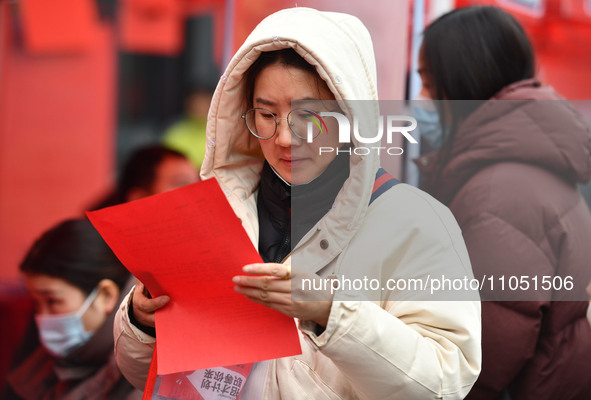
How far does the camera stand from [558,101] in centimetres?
179

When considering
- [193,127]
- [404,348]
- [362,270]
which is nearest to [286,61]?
[362,270]

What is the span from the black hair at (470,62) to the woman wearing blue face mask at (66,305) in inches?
54.1

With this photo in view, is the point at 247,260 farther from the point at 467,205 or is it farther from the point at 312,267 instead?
the point at 467,205

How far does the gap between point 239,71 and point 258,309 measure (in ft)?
1.81

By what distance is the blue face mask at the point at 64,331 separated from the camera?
2.48 metres

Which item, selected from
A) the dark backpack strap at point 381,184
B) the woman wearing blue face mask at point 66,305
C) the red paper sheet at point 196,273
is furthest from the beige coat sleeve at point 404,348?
the woman wearing blue face mask at point 66,305

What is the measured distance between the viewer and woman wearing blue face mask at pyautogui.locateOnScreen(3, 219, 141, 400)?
2426mm

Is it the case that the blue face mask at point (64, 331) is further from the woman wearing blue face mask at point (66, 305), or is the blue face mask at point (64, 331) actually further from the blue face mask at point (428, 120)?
the blue face mask at point (428, 120)

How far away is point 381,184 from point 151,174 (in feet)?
6.51

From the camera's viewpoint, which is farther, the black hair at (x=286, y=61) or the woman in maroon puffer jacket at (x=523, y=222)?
the woman in maroon puffer jacket at (x=523, y=222)

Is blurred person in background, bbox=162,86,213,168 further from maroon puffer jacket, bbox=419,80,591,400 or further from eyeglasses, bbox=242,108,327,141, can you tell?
eyeglasses, bbox=242,108,327,141

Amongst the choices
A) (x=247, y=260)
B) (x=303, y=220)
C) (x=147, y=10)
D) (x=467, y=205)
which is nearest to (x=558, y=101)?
(x=467, y=205)

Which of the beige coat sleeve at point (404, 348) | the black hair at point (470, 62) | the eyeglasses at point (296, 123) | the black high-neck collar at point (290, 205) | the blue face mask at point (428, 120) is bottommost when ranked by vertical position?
the beige coat sleeve at point (404, 348)

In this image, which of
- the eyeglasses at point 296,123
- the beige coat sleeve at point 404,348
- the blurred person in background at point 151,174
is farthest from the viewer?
the blurred person in background at point 151,174
